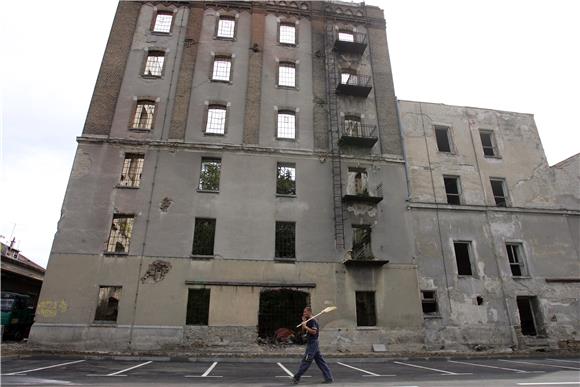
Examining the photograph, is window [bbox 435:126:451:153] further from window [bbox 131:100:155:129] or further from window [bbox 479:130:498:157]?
window [bbox 131:100:155:129]

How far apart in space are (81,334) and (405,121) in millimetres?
21630

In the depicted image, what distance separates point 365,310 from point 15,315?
58.9 feet

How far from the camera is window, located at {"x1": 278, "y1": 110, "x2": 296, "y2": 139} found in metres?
21.3

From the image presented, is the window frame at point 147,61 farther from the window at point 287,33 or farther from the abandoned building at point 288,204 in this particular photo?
the window at point 287,33

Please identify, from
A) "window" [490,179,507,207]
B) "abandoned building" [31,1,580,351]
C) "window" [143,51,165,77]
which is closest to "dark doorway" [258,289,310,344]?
"abandoned building" [31,1,580,351]

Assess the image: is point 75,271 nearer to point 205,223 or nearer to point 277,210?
point 205,223

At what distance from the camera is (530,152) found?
2366cm

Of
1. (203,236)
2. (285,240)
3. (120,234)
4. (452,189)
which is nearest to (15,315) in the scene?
(120,234)

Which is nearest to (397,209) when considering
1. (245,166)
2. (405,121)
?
(405,121)

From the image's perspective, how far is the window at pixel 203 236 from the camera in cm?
1795

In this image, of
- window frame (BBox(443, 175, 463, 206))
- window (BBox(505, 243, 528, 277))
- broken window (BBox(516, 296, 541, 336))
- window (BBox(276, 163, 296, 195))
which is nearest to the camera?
broken window (BBox(516, 296, 541, 336))

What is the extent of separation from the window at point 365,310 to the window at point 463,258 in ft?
19.0

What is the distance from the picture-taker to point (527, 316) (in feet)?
65.9

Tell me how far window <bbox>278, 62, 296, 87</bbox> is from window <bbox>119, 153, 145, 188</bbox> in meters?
9.85
